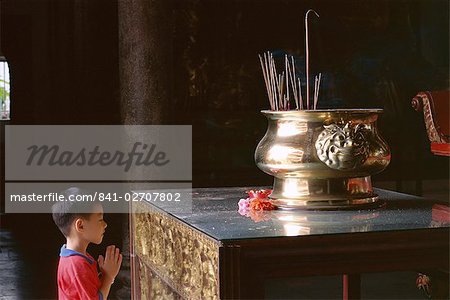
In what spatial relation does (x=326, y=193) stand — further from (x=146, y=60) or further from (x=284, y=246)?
(x=146, y=60)

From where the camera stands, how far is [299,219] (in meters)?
2.07

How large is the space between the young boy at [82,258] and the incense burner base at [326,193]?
0.70 meters

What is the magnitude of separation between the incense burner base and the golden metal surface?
1.04 ft

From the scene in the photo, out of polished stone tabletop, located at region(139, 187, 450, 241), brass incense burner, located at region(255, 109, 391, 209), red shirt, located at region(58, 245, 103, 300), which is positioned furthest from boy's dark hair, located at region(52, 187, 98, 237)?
brass incense burner, located at region(255, 109, 391, 209)

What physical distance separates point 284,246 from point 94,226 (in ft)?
3.63

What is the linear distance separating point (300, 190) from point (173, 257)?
37 centimetres

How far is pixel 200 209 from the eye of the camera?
7.54 feet

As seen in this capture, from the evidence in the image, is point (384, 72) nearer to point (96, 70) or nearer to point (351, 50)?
point (351, 50)

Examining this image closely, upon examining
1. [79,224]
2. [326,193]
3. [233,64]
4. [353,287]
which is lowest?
[353,287]

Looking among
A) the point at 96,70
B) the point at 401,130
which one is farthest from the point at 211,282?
the point at 401,130

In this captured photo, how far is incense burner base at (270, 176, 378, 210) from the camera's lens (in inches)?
86.9

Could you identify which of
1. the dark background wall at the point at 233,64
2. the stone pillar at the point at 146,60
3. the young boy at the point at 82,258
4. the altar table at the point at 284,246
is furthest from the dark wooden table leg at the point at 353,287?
the dark background wall at the point at 233,64

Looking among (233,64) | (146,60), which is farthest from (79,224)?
(233,64)

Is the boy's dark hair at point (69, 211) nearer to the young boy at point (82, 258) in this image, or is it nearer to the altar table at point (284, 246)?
the young boy at point (82, 258)
